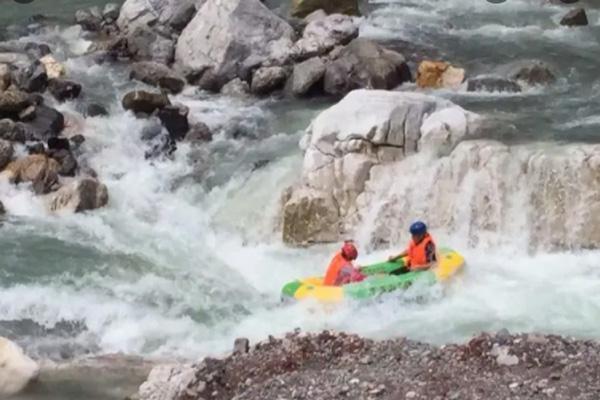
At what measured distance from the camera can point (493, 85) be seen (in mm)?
17672

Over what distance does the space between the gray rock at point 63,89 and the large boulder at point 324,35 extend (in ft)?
12.5

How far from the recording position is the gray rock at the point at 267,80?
18391mm

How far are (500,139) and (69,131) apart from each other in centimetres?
676

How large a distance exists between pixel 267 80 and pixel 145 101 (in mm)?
2162

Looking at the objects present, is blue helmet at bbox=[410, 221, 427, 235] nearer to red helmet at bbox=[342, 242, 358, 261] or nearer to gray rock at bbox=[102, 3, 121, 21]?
red helmet at bbox=[342, 242, 358, 261]

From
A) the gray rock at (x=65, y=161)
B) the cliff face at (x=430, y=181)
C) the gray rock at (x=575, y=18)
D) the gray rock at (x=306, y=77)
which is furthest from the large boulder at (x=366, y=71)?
the gray rock at (x=65, y=161)

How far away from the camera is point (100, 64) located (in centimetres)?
2019

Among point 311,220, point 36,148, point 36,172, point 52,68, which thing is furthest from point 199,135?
point 52,68

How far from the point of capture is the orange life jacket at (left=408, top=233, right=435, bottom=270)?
12.7 m

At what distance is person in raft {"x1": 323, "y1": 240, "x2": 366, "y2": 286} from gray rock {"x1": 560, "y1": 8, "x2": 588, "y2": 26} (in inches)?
404

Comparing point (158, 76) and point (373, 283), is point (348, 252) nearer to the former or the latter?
point (373, 283)

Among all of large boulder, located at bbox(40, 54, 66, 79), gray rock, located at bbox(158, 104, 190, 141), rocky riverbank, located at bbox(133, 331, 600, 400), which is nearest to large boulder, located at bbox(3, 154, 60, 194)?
gray rock, located at bbox(158, 104, 190, 141)

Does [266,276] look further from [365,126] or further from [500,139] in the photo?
[500,139]

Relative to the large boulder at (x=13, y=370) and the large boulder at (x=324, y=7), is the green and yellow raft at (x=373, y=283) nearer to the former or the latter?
the large boulder at (x=13, y=370)
